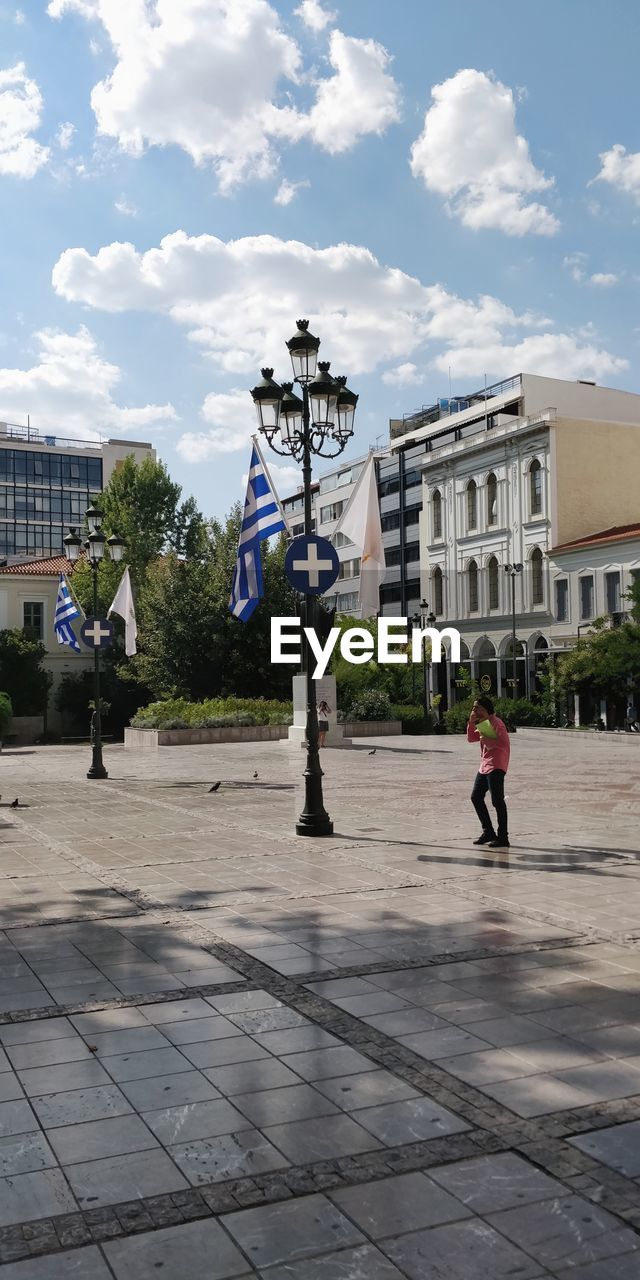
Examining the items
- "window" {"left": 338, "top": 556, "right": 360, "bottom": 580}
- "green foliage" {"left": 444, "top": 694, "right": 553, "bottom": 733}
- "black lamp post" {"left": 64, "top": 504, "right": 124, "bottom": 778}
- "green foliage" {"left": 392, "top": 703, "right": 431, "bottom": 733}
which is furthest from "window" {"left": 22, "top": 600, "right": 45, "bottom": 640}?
"black lamp post" {"left": 64, "top": 504, "right": 124, "bottom": 778}

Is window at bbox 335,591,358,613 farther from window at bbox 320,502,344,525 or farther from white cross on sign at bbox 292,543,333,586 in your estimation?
white cross on sign at bbox 292,543,333,586

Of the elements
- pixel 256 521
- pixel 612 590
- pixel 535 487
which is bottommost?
pixel 256 521

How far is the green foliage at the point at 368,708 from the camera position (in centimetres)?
3706

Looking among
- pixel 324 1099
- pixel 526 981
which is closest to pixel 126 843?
pixel 526 981

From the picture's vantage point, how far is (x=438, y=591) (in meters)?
62.7

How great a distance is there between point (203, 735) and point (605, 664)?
16.5m

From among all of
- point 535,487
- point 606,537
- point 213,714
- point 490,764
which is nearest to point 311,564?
point 490,764

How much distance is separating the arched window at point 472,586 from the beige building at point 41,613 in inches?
845

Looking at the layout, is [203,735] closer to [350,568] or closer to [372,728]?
[372,728]

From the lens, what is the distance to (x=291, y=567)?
40.3 feet

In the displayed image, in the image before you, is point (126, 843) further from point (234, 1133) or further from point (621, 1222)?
point (621, 1222)

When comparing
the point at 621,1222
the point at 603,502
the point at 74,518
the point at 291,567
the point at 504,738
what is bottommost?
the point at 621,1222

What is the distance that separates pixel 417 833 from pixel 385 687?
1311 inches

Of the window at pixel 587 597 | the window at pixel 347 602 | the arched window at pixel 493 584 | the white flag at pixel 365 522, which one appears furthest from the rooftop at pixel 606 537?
the white flag at pixel 365 522
